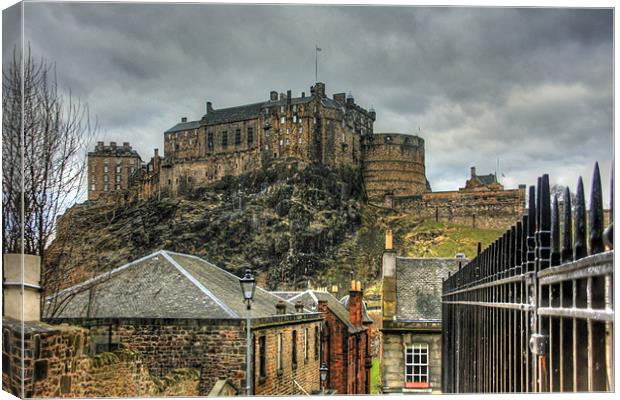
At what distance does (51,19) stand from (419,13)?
14.7ft

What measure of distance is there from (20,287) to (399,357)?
10.8 metres

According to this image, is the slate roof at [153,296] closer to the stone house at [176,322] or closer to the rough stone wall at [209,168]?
the stone house at [176,322]

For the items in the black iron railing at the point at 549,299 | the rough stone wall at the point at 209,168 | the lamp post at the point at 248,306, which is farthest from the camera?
the rough stone wall at the point at 209,168

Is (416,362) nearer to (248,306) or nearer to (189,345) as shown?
(189,345)

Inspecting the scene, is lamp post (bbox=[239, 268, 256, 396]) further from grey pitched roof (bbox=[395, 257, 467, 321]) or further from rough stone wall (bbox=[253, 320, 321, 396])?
grey pitched roof (bbox=[395, 257, 467, 321])

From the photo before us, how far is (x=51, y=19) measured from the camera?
8.89 metres

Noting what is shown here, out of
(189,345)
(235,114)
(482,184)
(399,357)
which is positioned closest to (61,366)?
(189,345)

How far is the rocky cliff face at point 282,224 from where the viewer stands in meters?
58.4

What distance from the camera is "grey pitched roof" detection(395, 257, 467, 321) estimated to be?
16906 millimetres

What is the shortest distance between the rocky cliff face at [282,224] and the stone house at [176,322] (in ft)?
145

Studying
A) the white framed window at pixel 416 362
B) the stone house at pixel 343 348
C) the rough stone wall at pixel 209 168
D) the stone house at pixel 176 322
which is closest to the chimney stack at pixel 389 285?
the white framed window at pixel 416 362

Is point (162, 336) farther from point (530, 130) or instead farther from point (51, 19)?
point (530, 130)

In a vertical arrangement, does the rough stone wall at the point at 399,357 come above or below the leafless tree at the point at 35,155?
below

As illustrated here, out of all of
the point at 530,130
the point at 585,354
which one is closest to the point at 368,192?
the point at 530,130
